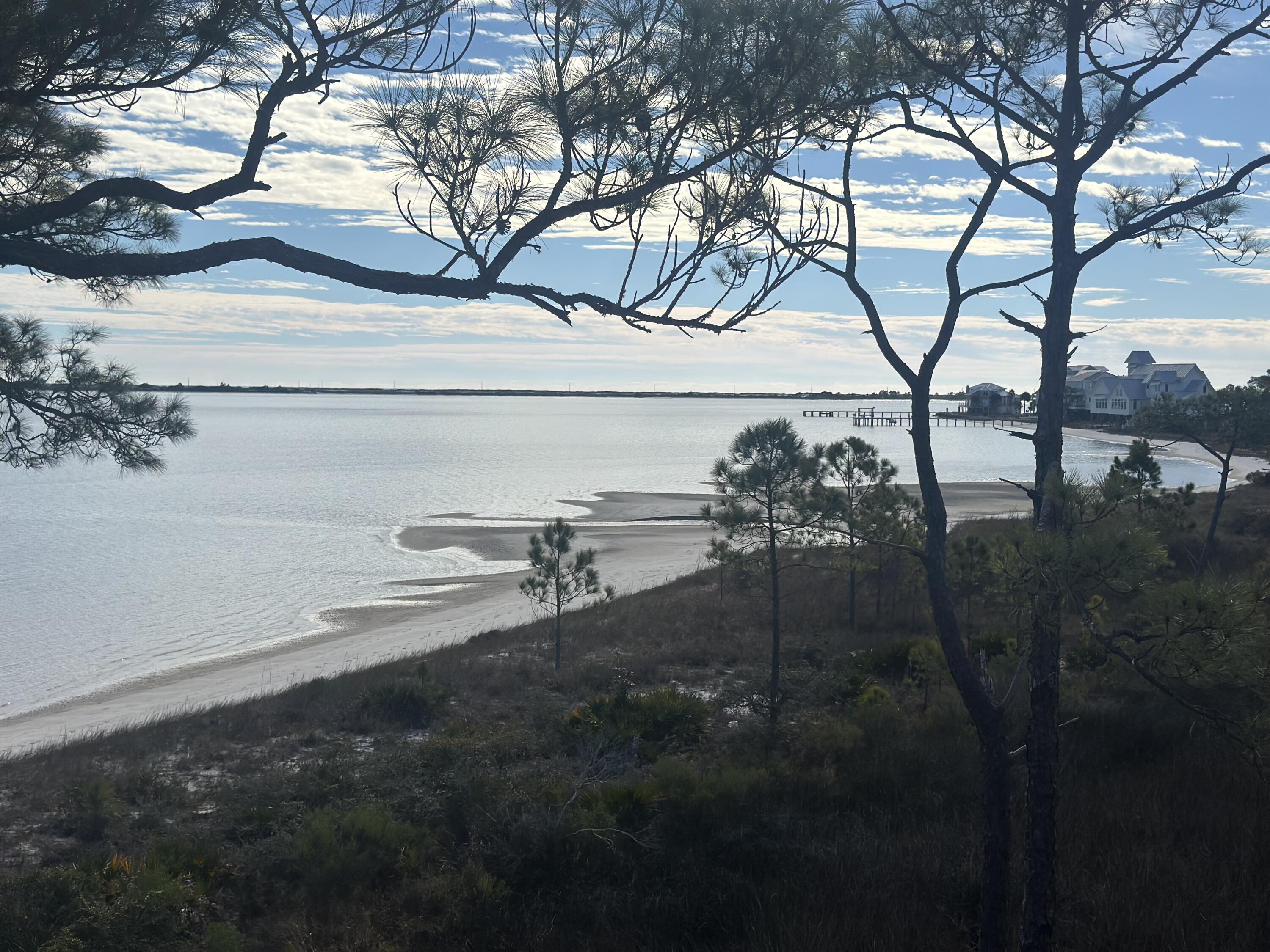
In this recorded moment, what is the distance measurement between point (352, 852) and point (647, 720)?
16.5 feet

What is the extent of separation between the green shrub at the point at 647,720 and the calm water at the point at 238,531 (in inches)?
A: 547

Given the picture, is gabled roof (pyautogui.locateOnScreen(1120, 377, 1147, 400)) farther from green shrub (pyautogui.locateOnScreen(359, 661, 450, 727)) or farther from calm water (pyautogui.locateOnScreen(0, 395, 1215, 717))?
green shrub (pyautogui.locateOnScreen(359, 661, 450, 727))

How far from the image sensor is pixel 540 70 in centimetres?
586

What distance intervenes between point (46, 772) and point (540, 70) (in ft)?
39.0

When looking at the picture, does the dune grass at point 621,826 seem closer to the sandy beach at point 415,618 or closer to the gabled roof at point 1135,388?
the sandy beach at point 415,618

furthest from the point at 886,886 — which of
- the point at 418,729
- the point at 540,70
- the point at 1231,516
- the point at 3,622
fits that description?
the point at 1231,516

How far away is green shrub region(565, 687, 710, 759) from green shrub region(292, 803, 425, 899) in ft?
11.0

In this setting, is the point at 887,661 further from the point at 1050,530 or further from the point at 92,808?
the point at 92,808

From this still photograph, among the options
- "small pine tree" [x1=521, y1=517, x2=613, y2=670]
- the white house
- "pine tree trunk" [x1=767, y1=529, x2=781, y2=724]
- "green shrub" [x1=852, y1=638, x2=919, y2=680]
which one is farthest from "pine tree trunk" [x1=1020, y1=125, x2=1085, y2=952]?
the white house

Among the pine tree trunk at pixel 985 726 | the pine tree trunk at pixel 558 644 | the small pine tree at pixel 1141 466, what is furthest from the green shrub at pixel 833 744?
the pine tree trunk at pixel 558 644

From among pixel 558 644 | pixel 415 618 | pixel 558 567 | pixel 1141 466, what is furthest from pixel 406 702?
pixel 1141 466

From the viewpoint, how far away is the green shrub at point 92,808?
373 inches

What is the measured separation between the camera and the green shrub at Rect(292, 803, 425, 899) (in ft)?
25.2

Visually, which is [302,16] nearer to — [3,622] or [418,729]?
[418,729]
